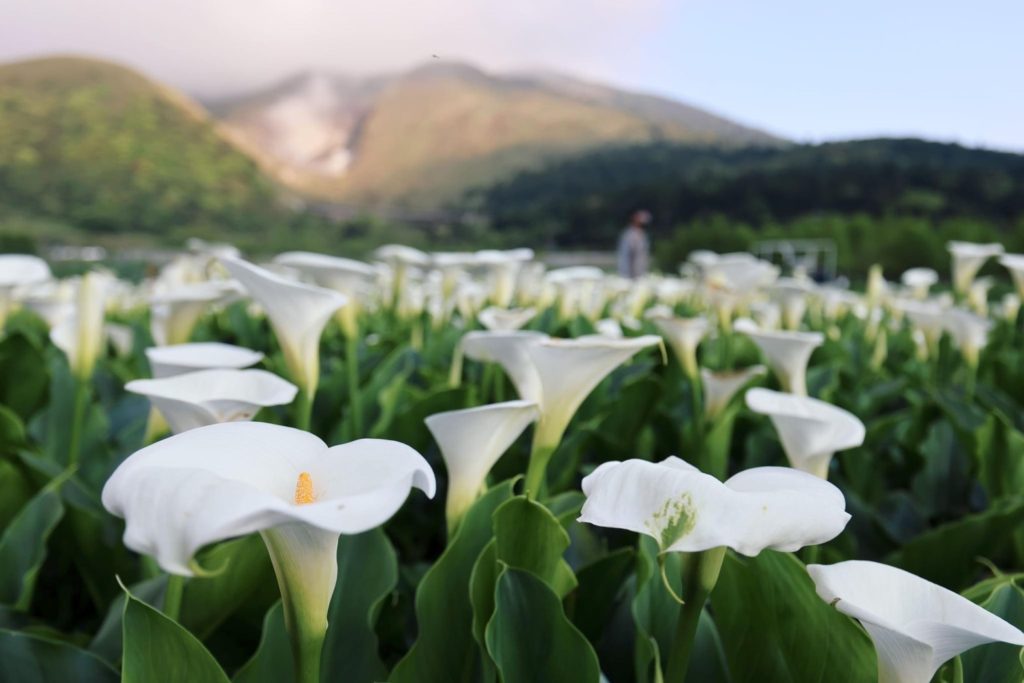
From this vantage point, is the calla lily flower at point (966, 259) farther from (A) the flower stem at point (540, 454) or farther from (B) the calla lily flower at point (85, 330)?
(B) the calla lily flower at point (85, 330)

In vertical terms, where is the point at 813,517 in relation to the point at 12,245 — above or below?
above

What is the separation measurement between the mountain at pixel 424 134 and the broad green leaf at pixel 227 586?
68.7 m

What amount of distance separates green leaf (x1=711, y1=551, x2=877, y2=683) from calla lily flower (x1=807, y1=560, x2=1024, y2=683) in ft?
0.26

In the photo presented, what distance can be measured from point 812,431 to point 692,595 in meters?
0.43

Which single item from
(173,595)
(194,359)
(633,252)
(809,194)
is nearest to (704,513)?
(173,595)

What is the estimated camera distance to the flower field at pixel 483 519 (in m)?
0.56

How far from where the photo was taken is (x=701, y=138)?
3076 inches

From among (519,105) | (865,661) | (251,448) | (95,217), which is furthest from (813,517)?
(519,105)

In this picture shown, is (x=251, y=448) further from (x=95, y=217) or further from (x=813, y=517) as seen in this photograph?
(x=95, y=217)

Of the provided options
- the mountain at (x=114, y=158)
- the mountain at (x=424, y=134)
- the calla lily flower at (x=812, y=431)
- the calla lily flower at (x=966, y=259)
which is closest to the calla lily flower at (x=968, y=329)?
the calla lily flower at (x=966, y=259)

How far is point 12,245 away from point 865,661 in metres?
23.7

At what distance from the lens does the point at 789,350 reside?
154cm

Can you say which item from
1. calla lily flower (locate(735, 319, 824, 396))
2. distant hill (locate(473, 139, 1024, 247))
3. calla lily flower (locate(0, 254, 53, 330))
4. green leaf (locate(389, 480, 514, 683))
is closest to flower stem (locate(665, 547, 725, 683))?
green leaf (locate(389, 480, 514, 683))

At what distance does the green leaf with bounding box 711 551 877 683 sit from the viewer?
75 cm
